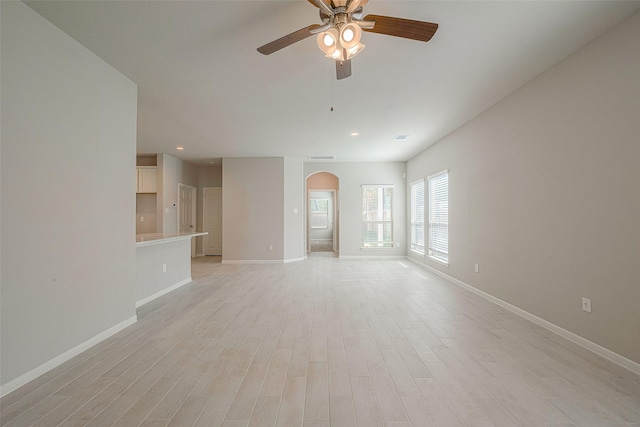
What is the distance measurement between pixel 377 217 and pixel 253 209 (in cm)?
339

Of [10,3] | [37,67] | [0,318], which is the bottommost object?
[0,318]

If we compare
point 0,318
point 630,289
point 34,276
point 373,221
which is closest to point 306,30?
point 34,276

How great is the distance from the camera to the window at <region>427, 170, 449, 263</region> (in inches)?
211

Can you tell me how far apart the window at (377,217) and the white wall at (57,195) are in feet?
19.3

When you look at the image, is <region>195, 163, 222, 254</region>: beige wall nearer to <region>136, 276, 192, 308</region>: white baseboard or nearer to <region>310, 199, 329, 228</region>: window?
<region>136, 276, 192, 308</region>: white baseboard

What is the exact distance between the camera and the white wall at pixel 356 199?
7719mm

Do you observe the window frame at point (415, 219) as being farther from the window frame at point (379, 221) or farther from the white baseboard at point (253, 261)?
the white baseboard at point (253, 261)

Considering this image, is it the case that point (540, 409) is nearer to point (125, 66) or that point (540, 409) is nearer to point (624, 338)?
point (624, 338)

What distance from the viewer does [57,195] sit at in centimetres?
218

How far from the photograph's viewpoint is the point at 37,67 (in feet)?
6.75

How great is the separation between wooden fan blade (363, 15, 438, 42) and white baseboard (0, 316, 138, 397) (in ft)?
10.8

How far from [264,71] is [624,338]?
3880 millimetres

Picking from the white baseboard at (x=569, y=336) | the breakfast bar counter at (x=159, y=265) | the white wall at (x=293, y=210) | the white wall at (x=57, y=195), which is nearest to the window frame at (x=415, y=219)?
the white baseboard at (x=569, y=336)

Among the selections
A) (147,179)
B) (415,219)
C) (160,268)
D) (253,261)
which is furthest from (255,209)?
(415,219)
